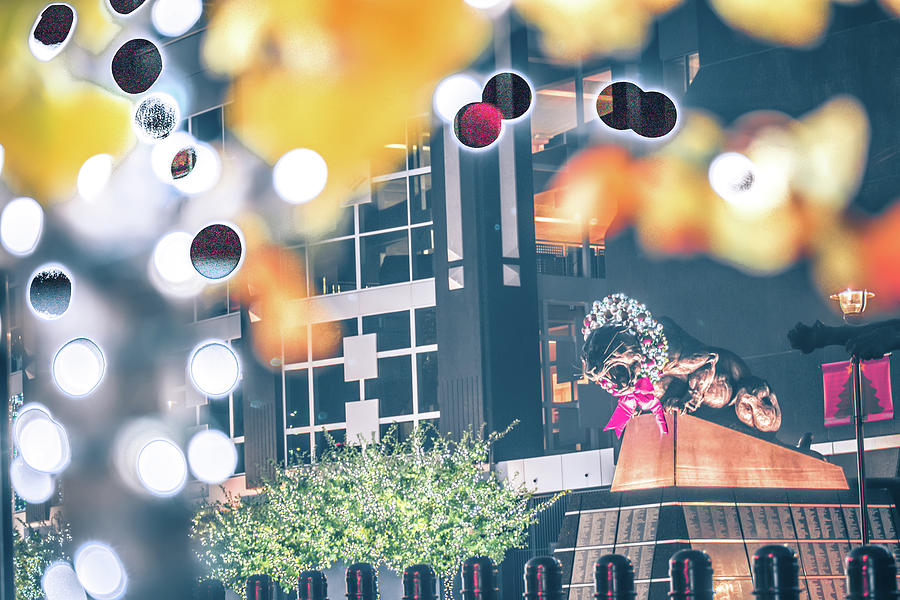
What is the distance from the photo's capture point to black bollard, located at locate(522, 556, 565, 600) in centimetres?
722

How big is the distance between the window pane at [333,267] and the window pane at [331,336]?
83cm

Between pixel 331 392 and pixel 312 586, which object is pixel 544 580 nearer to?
pixel 312 586

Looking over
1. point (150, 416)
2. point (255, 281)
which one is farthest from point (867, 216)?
point (150, 416)

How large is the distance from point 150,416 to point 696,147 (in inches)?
833

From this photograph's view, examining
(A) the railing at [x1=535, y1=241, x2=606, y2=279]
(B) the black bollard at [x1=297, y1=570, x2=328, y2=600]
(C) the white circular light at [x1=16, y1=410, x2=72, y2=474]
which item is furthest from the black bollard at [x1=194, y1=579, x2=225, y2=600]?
(A) the railing at [x1=535, y1=241, x2=606, y2=279]

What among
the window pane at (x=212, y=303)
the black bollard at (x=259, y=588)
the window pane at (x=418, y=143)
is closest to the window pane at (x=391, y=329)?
the window pane at (x=418, y=143)

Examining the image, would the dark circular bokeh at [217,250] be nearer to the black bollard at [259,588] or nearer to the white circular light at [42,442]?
the white circular light at [42,442]

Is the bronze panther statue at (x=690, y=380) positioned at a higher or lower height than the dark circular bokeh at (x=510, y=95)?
lower

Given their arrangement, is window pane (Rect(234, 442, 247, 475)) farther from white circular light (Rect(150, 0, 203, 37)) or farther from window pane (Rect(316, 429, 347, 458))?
white circular light (Rect(150, 0, 203, 37))

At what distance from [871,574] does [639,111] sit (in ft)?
10.4

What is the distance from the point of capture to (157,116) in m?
6.98

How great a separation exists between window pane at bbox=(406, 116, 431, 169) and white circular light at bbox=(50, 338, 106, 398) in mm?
22472

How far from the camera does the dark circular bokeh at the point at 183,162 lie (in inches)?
310

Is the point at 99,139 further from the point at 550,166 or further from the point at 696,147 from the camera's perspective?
the point at 550,166
